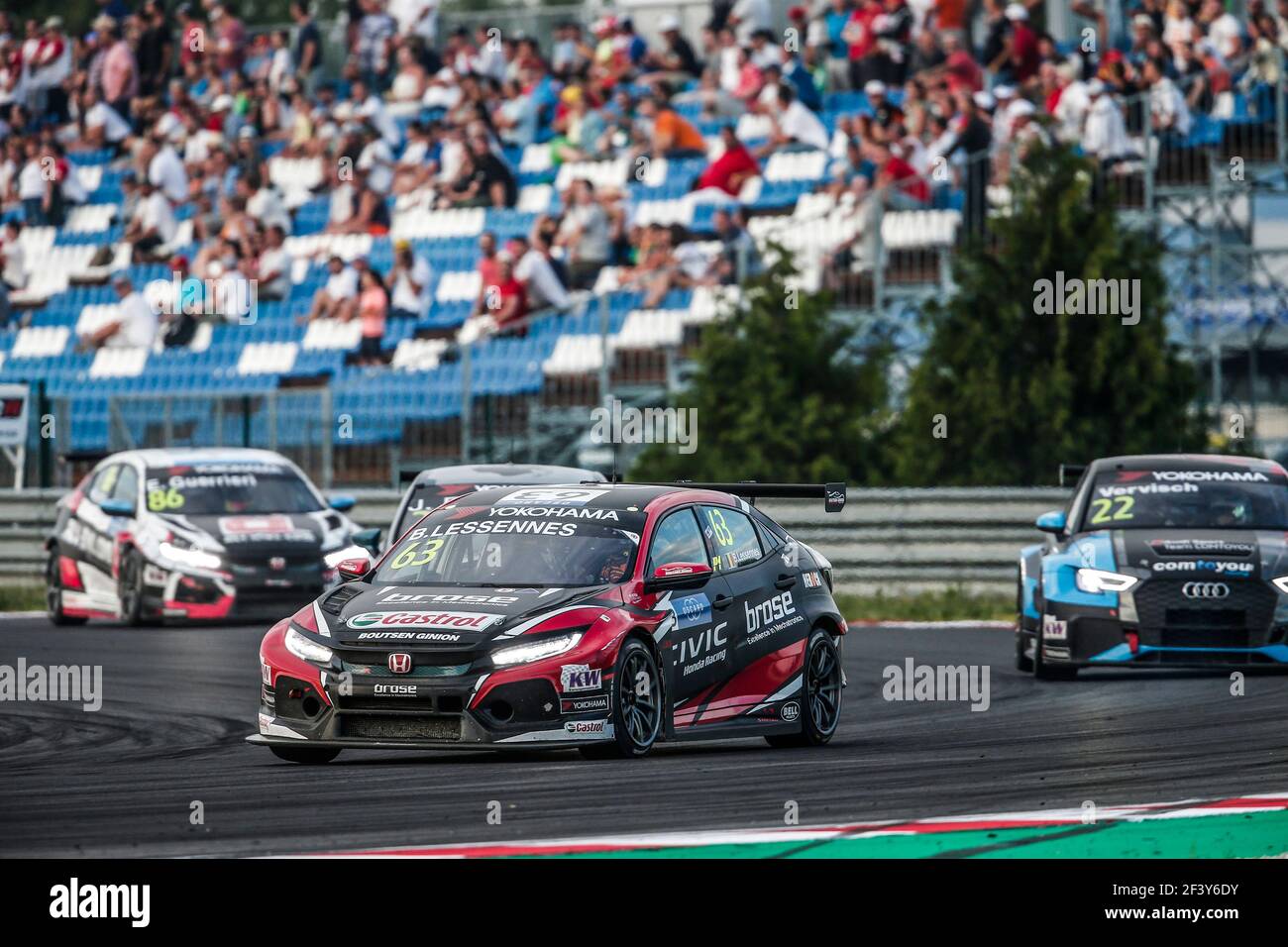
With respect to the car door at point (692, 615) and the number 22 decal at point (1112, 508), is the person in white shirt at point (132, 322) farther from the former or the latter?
the car door at point (692, 615)

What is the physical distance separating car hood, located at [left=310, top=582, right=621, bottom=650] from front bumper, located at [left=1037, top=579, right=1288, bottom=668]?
5010mm

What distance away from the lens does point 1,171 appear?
37094 mm

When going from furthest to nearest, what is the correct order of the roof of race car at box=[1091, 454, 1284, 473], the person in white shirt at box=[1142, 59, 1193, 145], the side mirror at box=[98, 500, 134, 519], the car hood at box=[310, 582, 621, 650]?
1. the person in white shirt at box=[1142, 59, 1193, 145]
2. the side mirror at box=[98, 500, 134, 519]
3. the roof of race car at box=[1091, 454, 1284, 473]
4. the car hood at box=[310, 582, 621, 650]

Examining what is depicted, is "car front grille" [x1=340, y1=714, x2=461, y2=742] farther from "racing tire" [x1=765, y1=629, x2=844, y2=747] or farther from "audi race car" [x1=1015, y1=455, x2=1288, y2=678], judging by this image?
"audi race car" [x1=1015, y1=455, x2=1288, y2=678]

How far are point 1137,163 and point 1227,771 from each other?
626 inches

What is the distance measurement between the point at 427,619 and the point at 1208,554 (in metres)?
6.35

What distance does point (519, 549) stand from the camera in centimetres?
1178

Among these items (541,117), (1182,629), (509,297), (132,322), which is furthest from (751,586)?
(541,117)

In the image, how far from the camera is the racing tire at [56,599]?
21500 mm

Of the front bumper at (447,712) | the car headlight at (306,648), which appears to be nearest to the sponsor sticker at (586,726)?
the front bumper at (447,712)

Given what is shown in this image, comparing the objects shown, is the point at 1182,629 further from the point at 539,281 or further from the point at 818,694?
the point at 539,281

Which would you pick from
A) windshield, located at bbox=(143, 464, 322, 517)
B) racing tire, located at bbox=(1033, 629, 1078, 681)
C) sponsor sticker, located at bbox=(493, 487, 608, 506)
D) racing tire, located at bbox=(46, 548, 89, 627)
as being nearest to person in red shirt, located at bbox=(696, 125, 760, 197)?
windshield, located at bbox=(143, 464, 322, 517)

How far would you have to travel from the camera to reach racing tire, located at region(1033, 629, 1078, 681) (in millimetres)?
→ 15578
